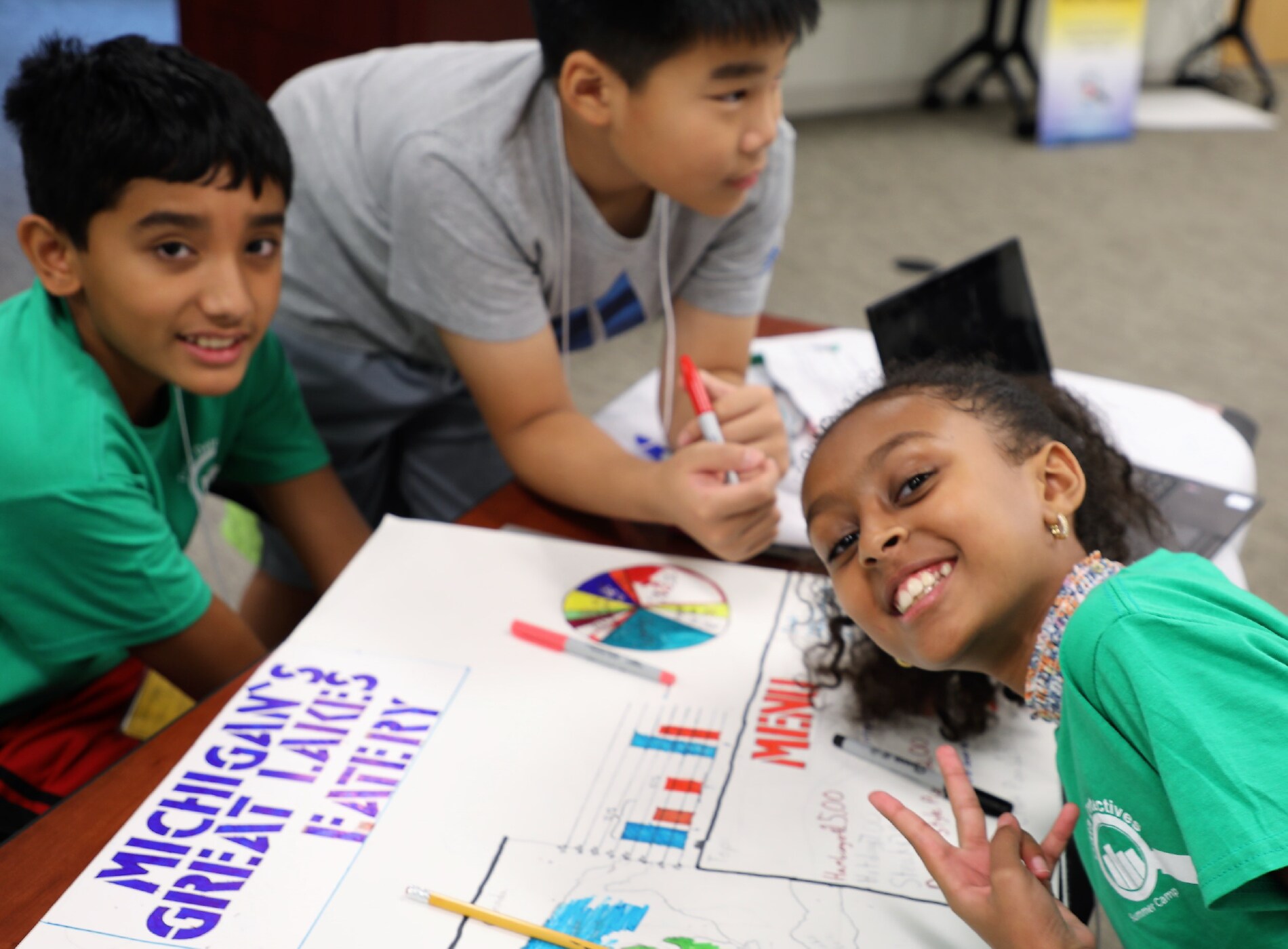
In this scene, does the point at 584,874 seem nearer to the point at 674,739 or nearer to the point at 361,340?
the point at 674,739

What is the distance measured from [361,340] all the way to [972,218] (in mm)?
2442

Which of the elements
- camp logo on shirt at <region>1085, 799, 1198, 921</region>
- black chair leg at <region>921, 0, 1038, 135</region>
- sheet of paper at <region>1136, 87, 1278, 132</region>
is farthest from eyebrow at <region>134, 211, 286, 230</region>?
sheet of paper at <region>1136, 87, 1278, 132</region>

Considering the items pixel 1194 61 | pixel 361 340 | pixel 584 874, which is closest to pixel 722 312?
pixel 361 340

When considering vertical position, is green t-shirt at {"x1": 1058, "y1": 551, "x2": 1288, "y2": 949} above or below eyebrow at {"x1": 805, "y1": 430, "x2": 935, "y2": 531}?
below

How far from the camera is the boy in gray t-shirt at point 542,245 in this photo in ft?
3.25

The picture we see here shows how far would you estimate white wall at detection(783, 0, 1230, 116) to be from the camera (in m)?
3.96

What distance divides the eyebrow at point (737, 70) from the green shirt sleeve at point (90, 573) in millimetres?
580

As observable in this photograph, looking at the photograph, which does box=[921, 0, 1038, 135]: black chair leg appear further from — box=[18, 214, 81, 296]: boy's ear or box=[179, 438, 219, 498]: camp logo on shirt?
box=[18, 214, 81, 296]: boy's ear

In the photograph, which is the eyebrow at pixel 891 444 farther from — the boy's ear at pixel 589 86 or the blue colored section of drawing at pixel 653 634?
the boy's ear at pixel 589 86

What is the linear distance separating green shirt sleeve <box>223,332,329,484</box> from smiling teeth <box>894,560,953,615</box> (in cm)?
70

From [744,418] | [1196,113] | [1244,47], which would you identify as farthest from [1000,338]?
[1244,47]

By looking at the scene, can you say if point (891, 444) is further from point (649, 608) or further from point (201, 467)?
point (201, 467)

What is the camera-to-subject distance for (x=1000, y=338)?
1129 millimetres

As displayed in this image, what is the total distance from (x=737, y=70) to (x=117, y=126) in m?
0.50
